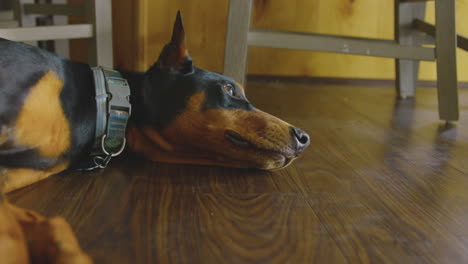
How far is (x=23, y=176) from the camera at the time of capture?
93cm

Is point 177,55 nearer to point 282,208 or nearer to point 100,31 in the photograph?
point 282,208

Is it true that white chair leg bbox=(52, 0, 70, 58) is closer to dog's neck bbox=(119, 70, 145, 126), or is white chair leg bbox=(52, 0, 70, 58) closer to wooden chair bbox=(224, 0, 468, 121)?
wooden chair bbox=(224, 0, 468, 121)

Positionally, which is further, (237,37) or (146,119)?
(237,37)

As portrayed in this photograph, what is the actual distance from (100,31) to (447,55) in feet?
4.08

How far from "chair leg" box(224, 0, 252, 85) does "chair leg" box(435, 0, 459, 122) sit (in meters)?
0.73

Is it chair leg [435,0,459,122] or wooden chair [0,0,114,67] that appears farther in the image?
chair leg [435,0,459,122]

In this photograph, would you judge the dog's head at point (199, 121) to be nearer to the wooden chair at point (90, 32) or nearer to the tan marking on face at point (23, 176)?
the tan marking on face at point (23, 176)

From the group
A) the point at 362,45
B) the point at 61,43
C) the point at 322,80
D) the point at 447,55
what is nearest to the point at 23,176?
the point at 362,45

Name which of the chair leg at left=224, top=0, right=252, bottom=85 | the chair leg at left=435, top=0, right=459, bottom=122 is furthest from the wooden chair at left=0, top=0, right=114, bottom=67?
the chair leg at left=435, top=0, right=459, bottom=122

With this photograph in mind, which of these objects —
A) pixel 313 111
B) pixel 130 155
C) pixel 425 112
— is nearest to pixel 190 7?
pixel 313 111

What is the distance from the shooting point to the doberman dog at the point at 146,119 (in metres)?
0.89

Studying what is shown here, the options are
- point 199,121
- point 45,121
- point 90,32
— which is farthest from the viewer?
point 90,32

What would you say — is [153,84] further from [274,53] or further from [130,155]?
[274,53]

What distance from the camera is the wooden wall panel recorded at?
2412 millimetres
